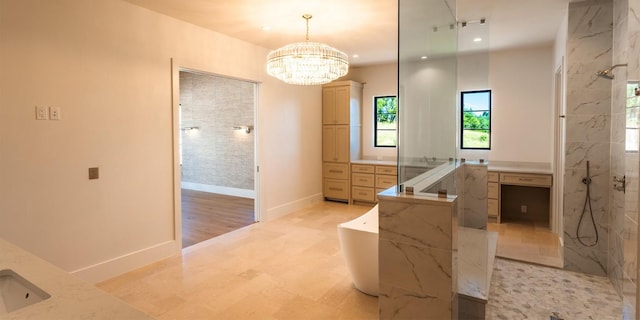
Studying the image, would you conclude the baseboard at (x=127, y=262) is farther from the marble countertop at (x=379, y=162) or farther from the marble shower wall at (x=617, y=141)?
the marble shower wall at (x=617, y=141)

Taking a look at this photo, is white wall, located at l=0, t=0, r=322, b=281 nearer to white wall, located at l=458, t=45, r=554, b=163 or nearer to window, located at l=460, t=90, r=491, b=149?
window, located at l=460, t=90, r=491, b=149

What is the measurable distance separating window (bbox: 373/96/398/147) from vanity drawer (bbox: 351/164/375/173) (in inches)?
29.5

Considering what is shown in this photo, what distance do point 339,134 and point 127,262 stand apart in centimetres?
410

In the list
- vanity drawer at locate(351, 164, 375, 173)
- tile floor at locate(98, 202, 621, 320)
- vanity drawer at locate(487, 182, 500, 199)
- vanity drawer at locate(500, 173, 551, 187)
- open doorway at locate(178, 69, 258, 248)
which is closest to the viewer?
tile floor at locate(98, 202, 621, 320)

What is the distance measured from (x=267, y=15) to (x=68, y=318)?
134 inches

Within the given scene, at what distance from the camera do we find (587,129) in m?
3.26

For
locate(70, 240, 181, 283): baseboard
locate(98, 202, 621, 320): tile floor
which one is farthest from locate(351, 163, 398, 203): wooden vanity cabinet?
locate(70, 240, 181, 283): baseboard

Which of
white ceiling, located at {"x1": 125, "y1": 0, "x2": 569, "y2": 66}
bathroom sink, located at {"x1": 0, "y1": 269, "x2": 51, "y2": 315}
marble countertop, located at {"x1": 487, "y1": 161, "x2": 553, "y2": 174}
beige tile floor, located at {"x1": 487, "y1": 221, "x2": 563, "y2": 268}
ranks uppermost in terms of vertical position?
white ceiling, located at {"x1": 125, "y1": 0, "x2": 569, "y2": 66}

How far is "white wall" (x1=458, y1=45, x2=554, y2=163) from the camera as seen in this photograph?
16.5ft

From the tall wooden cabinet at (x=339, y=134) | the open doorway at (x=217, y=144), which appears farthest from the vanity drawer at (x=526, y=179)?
the open doorway at (x=217, y=144)

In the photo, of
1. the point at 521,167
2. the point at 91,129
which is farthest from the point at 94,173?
the point at 521,167

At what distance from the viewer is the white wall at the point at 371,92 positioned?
6.49 metres

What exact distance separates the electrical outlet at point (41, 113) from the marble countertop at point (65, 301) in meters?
2.02

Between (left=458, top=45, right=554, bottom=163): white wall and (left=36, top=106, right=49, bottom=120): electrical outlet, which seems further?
(left=458, top=45, right=554, bottom=163): white wall
